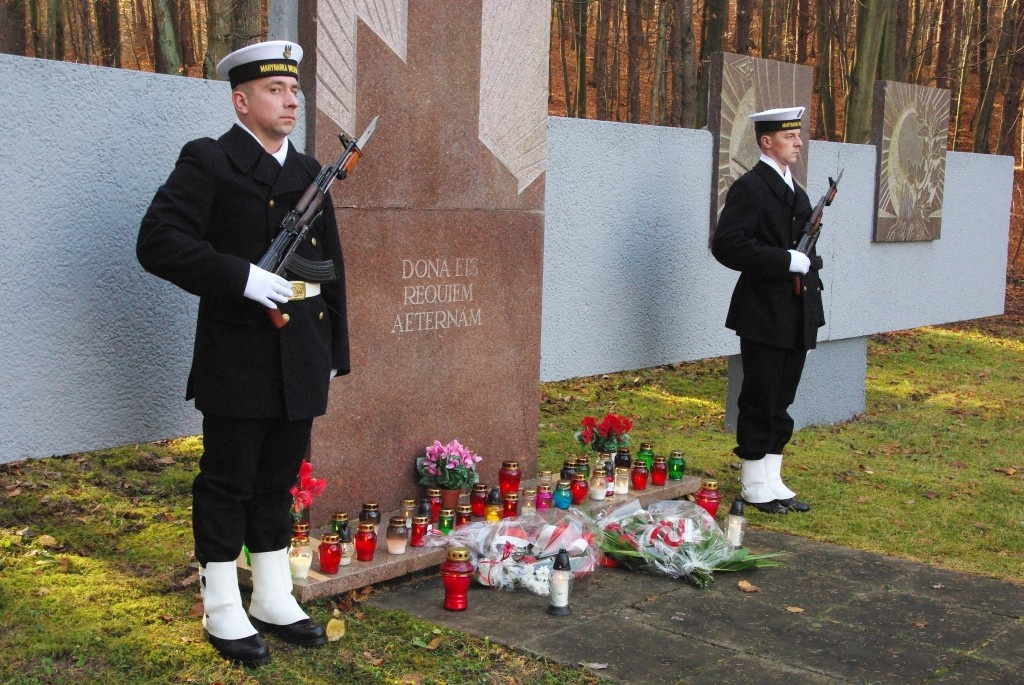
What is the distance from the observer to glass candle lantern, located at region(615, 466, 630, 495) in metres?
6.47

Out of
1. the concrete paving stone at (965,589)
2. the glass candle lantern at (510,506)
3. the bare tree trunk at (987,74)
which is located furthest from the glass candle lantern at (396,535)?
the bare tree trunk at (987,74)

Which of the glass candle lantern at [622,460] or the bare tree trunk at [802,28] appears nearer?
the glass candle lantern at [622,460]

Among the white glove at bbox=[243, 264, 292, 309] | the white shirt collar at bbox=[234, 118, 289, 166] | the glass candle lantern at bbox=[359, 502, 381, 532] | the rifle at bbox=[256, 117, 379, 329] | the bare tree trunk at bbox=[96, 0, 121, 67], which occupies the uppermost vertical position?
the bare tree trunk at bbox=[96, 0, 121, 67]

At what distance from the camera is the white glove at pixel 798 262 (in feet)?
21.5

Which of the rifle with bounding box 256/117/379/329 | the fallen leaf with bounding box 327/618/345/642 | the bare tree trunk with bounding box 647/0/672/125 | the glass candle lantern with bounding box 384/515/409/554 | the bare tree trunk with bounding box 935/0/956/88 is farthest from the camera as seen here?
the bare tree trunk with bounding box 935/0/956/88

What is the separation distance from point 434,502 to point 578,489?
3.11 feet

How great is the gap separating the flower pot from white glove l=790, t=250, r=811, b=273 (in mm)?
2260

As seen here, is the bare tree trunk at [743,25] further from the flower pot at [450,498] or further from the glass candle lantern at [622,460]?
the flower pot at [450,498]

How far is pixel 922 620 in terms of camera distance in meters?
5.03

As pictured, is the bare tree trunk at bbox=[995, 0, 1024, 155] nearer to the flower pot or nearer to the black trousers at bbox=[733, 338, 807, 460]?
the black trousers at bbox=[733, 338, 807, 460]

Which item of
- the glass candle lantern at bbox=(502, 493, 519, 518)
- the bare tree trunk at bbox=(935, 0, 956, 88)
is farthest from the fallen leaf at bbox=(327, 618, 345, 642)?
the bare tree trunk at bbox=(935, 0, 956, 88)

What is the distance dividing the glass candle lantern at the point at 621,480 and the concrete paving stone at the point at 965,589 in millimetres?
1507

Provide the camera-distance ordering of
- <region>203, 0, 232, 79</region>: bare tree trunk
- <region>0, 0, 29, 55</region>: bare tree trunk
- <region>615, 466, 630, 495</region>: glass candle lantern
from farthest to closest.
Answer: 1. <region>0, 0, 29, 55</region>: bare tree trunk
2. <region>203, 0, 232, 79</region>: bare tree trunk
3. <region>615, 466, 630, 495</region>: glass candle lantern

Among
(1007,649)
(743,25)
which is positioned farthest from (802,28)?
(1007,649)
